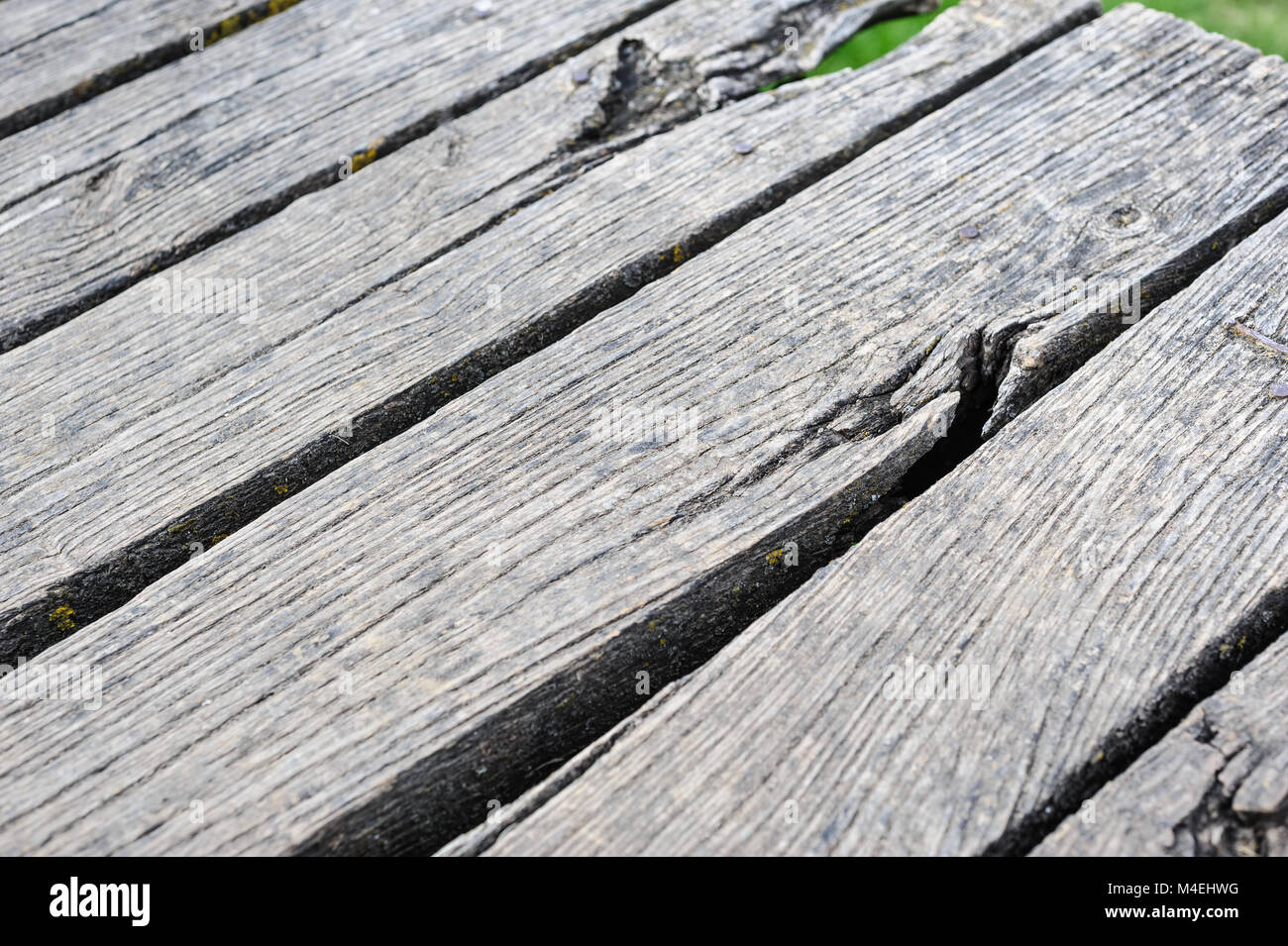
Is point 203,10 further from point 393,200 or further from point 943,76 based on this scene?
point 943,76

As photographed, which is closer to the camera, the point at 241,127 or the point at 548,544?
the point at 548,544

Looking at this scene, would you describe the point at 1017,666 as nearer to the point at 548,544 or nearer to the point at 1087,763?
the point at 1087,763

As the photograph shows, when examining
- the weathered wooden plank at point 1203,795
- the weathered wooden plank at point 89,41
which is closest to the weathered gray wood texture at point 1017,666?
the weathered wooden plank at point 1203,795

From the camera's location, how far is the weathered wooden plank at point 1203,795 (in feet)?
3.67

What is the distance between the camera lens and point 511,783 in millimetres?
1278

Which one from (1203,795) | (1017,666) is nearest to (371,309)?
(1017,666)

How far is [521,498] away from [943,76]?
54.9 inches

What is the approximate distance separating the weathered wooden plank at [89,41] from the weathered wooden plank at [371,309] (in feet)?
2.37

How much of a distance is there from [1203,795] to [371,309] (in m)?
1.51

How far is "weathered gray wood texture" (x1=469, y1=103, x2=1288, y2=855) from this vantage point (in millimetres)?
1161

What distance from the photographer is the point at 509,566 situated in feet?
4.62

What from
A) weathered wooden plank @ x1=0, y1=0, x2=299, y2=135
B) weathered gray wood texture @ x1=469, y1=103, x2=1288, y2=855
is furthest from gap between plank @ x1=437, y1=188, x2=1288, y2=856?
weathered wooden plank @ x1=0, y1=0, x2=299, y2=135

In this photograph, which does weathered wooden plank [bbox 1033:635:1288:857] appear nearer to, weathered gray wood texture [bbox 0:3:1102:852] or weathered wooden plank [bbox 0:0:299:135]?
weathered gray wood texture [bbox 0:3:1102:852]
